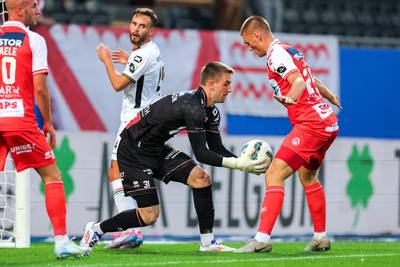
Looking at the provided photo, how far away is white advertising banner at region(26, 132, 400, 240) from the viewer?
11.9 meters

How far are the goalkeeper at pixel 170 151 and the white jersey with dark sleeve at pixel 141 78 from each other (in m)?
0.74

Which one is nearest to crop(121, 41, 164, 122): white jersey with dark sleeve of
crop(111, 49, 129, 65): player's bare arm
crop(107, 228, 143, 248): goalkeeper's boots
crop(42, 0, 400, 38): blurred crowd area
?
crop(111, 49, 129, 65): player's bare arm

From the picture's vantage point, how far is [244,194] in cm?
1266

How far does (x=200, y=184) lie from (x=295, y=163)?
79cm

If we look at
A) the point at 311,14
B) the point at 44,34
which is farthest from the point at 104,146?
the point at 311,14

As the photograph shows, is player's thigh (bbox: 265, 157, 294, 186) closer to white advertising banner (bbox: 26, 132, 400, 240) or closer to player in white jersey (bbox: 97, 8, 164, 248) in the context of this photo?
player in white jersey (bbox: 97, 8, 164, 248)

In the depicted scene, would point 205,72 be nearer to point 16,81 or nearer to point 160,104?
point 160,104

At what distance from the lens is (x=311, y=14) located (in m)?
20.3

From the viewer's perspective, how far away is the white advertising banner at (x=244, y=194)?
11.9m

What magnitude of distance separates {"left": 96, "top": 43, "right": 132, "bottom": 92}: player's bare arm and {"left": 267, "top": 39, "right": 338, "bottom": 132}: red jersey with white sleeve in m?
1.41

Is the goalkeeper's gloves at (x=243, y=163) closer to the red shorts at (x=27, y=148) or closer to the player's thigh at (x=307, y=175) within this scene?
the player's thigh at (x=307, y=175)

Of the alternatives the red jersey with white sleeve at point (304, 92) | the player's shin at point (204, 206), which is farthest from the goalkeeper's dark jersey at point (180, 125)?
the red jersey with white sleeve at point (304, 92)

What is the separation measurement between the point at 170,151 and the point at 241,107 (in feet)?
23.7

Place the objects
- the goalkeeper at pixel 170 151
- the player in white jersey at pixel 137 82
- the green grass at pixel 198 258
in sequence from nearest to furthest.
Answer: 1. the green grass at pixel 198 258
2. the goalkeeper at pixel 170 151
3. the player in white jersey at pixel 137 82
